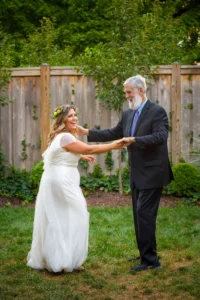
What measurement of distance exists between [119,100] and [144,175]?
13.3 feet

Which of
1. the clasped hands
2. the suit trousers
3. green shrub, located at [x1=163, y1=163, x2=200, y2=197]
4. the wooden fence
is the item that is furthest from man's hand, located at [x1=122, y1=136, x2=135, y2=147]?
the wooden fence

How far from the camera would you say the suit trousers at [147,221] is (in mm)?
6297

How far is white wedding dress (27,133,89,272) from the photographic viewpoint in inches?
249

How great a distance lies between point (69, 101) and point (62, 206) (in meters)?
4.84

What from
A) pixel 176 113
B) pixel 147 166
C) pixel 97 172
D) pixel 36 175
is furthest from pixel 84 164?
pixel 147 166

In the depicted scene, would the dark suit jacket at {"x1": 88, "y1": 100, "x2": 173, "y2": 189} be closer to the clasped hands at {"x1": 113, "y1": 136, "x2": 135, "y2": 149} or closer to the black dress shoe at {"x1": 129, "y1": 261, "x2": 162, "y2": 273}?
the clasped hands at {"x1": 113, "y1": 136, "x2": 135, "y2": 149}

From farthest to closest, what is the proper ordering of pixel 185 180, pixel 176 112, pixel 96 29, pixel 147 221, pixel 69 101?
1. pixel 96 29
2. pixel 69 101
3. pixel 176 112
4. pixel 185 180
5. pixel 147 221

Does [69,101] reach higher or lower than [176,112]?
higher

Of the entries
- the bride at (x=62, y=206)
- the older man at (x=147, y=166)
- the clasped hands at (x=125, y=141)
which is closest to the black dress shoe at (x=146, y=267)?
the older man at (x=147, y=166)

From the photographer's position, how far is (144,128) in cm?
633

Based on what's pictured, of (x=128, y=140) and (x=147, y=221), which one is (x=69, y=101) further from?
(x=147, y=221)

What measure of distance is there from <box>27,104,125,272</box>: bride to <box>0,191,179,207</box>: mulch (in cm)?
334

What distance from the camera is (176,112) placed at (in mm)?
10695

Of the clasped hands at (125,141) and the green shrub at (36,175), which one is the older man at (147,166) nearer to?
the clasped hands at (125,141)
